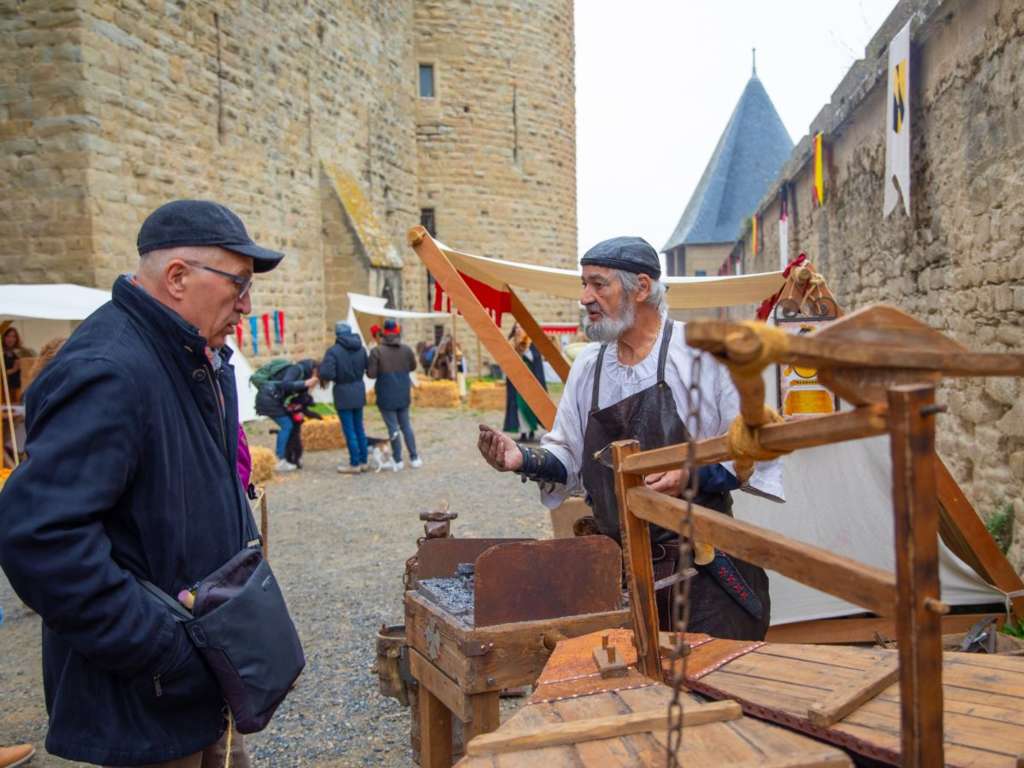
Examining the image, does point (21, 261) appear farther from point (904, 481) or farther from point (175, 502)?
point (904, 481)

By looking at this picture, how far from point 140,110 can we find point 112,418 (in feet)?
36.0

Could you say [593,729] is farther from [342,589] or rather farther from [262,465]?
[262,465]

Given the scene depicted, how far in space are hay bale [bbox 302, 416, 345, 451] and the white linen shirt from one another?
29.4 feet

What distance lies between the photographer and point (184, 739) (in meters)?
1.83

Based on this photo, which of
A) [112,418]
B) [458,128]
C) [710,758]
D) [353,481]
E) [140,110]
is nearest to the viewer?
[710,758]

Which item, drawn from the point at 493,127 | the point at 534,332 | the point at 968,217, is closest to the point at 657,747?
the point at 534,332

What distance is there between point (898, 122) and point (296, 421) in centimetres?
685

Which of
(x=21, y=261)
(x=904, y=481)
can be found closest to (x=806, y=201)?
(x=21, y=261)

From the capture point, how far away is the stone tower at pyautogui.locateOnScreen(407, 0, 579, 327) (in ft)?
76.3

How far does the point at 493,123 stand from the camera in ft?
78.5

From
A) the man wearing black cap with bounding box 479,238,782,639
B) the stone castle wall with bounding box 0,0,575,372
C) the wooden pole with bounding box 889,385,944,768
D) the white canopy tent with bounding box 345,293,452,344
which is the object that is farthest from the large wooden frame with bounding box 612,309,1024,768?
the white canopy tent with bounding box 345,293,452,344

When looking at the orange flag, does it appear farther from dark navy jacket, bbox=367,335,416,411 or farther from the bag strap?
the bag strap

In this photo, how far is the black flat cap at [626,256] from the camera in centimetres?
261

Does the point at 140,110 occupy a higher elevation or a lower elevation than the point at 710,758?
higher
